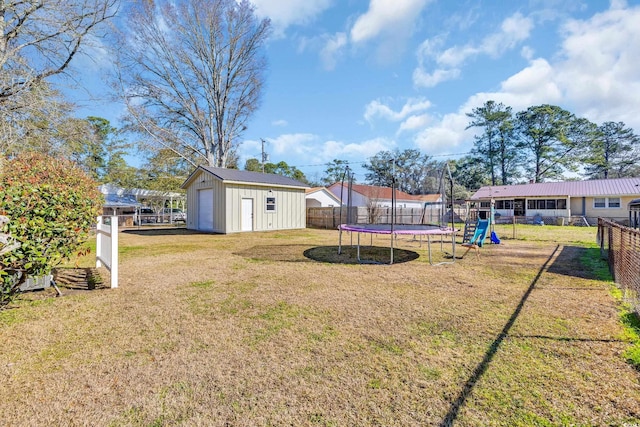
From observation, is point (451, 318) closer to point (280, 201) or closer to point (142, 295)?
point (142, 295)

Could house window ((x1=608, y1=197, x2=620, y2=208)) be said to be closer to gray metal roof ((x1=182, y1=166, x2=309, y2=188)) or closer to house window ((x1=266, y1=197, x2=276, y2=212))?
gray metal roof ((x1=182, y1=166, x2=309, y2=188))

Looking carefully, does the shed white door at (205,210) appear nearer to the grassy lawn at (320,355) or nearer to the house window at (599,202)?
the grassy lawn at (320,355)

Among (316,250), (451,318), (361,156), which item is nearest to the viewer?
(451,318)

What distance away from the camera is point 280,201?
15922 millimetres

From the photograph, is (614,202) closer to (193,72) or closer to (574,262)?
(574,262)

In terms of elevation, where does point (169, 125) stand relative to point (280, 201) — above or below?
above

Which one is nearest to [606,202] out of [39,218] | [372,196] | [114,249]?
[372,196]

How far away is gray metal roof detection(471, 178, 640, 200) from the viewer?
845 inches

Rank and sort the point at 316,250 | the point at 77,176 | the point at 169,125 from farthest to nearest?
the point at 169,125
the point at 316,250
the point at 77,176

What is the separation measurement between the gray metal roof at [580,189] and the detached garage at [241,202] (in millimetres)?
13508

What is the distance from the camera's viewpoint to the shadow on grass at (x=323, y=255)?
276 inches

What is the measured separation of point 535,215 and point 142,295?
2825 centimetres

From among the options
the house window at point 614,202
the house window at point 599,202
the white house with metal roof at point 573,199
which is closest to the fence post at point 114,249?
the white house with metal roof at point 573,199

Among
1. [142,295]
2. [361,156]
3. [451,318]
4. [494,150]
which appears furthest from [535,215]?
[142,295]
